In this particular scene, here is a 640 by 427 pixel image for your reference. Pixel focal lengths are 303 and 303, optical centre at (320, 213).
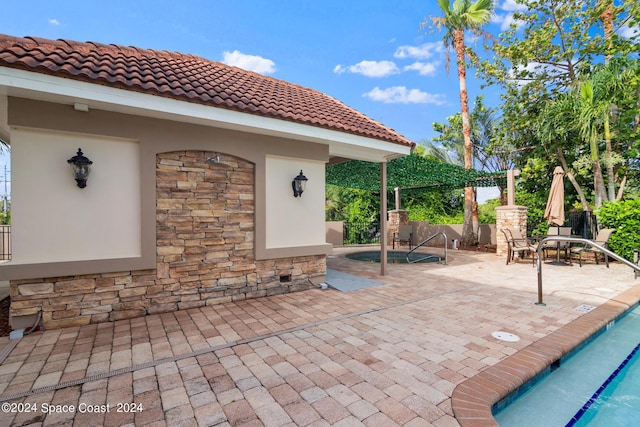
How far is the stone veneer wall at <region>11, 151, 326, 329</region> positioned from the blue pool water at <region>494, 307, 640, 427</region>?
420cm

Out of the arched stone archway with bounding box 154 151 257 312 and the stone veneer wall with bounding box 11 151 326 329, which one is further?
the arched stone archway with bounding box 154 151 257 312

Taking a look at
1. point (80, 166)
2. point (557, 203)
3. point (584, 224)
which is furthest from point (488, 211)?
point (80, 166)

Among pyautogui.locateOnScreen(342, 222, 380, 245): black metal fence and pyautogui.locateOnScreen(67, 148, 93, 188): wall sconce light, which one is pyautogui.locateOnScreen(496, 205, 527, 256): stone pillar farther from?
pyautogui.locateOnScreen(67, 148, 93, 188): wall sconce light

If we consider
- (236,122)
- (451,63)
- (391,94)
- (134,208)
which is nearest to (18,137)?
(134,208)

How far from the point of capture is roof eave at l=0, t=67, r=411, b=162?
368 cm

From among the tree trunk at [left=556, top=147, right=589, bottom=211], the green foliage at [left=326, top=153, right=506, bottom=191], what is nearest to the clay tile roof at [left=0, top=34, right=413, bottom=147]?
the green foliage at [left=326, top=153, right=506, bottom=191]

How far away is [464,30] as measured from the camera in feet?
47.8

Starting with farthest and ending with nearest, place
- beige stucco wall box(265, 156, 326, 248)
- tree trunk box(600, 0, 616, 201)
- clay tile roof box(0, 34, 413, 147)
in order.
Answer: tree trunk box(600, 0, 616, 201)
beige stucco wall box(265, 156, 326, 248)
clay tile roof box(0, 34, 413, 147)

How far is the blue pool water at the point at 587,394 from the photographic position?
2625 millimetres

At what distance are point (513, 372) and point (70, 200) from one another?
18.9 ft

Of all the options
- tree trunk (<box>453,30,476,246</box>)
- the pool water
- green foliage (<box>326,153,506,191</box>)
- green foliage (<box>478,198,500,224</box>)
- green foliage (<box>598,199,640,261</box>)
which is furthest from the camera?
green foliage (<box>478,198,500,224</box>)

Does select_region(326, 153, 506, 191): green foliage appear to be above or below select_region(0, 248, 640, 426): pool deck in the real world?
above

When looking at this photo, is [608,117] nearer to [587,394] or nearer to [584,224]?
[584,224]

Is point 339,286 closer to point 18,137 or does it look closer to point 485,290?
point 485,290
